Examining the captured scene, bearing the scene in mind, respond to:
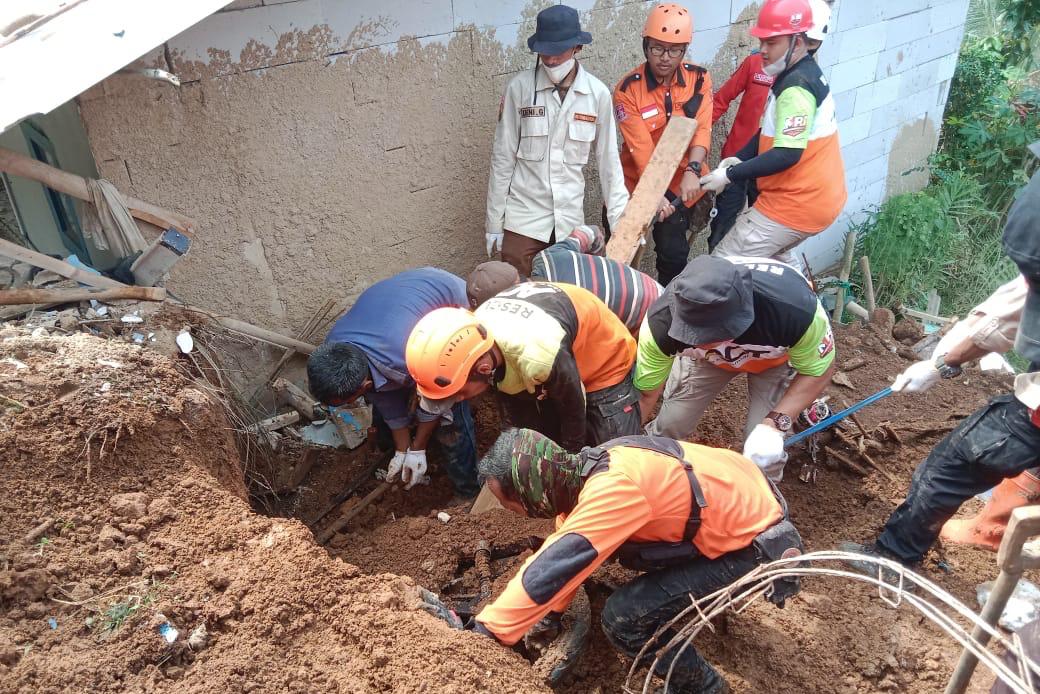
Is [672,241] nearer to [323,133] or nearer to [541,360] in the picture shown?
[323,133]

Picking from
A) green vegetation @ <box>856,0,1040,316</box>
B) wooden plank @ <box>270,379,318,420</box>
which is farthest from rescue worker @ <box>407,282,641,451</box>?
green vegetation @ <box>856,0,1040,316</box>

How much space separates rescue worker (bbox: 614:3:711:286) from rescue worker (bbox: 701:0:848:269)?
0.22m

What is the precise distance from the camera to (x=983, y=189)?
8.28m

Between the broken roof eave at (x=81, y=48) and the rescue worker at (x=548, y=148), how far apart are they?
2132mm

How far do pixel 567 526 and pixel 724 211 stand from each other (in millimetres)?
3990

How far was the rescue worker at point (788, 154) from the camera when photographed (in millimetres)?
4457

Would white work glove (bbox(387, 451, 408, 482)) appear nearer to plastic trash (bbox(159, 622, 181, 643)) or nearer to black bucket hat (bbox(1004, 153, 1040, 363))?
plastic trash (bbox(159, 622, 181, 643))

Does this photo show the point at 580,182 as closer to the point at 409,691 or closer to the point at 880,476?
the point at 880,476

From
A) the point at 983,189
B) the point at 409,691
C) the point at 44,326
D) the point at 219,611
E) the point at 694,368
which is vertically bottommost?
the point at 983,189

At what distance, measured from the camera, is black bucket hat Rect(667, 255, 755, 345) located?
113 inches

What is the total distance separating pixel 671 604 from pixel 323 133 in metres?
3.10

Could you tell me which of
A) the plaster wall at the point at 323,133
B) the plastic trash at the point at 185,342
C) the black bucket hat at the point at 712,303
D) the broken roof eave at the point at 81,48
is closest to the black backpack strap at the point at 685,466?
the black bucket hat at the point at 712,303

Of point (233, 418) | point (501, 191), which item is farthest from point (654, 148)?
point (233, 418)

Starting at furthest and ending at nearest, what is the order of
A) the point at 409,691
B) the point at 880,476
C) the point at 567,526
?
the point at 880,476 → the point at 567,526 → the point at 409,691
